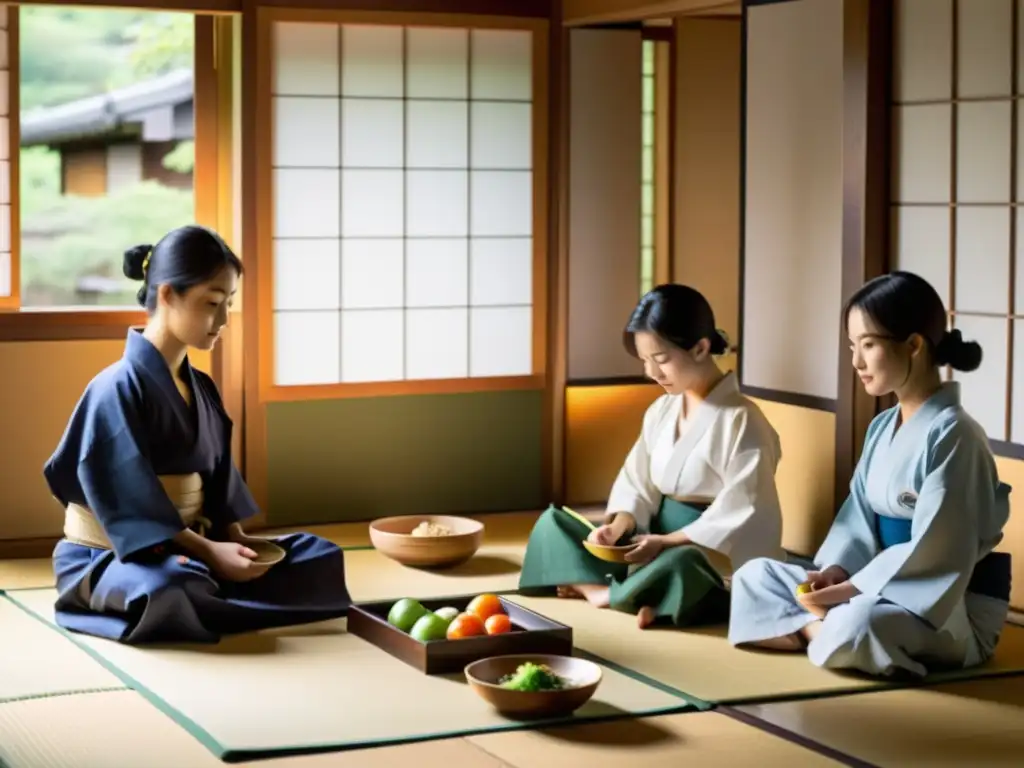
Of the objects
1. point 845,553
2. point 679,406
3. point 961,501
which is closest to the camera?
point 961,501

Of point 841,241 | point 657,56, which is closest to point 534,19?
point 657,56

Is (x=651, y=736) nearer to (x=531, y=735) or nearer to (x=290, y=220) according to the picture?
(x=531, y=735)

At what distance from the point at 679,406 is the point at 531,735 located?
1849 millimetres

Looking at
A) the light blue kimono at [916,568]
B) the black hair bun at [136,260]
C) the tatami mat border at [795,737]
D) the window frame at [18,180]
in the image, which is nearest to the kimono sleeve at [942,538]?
the light blue kimono at [916,568]

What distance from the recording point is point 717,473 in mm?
5223

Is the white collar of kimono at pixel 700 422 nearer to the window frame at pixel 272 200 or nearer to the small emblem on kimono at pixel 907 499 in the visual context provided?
the small emblem on kimono at pixel 907 499

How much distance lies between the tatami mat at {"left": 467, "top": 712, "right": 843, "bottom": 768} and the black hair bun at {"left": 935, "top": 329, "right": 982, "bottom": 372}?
1190 mm

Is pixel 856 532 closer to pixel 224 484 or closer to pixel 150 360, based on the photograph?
pixel 224 484

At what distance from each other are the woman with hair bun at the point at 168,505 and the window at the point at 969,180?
2.11m

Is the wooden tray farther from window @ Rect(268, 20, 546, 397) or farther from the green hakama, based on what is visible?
window @ Rect(268, 20, 546, 397)

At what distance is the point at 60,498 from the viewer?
482 cm

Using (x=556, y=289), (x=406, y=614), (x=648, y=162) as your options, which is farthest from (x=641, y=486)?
(x=648, y=162)

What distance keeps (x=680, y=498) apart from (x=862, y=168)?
1.26 meters

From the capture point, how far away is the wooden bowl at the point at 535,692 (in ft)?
12.6
